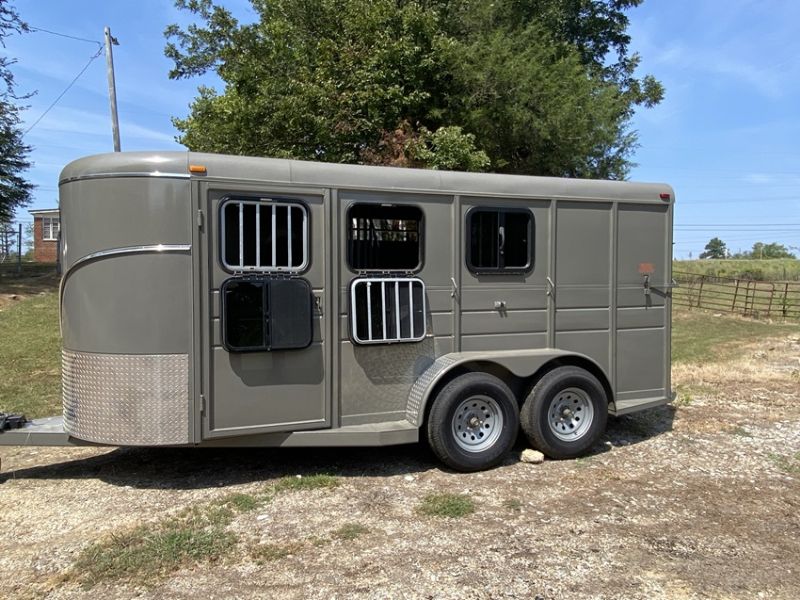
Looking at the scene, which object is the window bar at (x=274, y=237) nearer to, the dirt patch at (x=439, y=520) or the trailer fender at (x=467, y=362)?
the trailer fender at (x=467, y=362)

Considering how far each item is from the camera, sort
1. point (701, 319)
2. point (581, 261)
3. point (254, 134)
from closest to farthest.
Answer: point (581, 261)
point (254, 134)
point (701, 319)

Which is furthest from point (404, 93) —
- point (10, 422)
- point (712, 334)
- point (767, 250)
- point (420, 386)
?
point (767, 250)

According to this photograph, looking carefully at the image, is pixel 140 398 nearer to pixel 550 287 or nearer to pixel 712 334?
pixel 550 287

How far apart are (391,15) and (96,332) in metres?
8.73

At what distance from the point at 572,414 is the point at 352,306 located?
7.68 ft

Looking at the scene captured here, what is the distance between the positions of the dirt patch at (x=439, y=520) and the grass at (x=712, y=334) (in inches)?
254

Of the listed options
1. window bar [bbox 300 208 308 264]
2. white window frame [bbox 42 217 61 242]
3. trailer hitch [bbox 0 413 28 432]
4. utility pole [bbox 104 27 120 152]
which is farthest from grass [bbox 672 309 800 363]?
white window frame [bbox 42 217 61 242]

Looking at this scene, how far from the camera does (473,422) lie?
5.39m

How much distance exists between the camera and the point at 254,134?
40.3 feet

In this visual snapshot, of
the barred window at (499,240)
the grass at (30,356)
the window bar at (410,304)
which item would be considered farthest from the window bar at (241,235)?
the grass at (30,356)

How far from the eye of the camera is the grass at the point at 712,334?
12.8 metres

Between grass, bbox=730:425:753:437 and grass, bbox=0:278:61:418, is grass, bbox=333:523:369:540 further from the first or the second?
grass, bbox=0:278:61:418

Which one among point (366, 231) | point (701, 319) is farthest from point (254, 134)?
point (701, 319)

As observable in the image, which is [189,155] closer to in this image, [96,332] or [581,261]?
[96,332]
